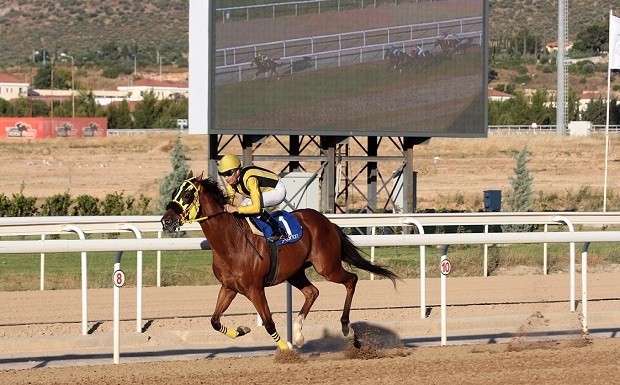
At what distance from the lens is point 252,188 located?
25.6ft

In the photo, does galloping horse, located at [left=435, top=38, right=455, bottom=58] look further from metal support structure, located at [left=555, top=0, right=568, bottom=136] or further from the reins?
metal support structure, located at [left=555, top=0, right=568, bottom=136]

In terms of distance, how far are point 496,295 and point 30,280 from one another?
554 cm

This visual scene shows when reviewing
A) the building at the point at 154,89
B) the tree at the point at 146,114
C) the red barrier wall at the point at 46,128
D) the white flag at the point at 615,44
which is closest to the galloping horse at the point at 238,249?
the white flag at the point at 615,44

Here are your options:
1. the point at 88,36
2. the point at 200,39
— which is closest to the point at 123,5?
the point at 88,36

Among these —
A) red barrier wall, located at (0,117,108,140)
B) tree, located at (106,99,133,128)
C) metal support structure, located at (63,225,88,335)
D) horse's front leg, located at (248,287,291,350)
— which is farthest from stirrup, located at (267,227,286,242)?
tree, located at (106,99,133,128)

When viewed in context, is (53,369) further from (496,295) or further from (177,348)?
(496,295)

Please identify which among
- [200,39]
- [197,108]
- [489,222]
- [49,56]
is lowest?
[489,222]

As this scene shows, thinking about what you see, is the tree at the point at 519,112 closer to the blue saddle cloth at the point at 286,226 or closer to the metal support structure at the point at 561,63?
the metal support structure at the point at 561,63

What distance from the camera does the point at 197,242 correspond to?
7.95m

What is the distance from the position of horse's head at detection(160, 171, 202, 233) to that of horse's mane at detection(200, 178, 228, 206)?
76mm

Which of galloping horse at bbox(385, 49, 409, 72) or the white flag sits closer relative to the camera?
galloping horse at bbox(385, 49, 409, 72)

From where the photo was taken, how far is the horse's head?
730 cm

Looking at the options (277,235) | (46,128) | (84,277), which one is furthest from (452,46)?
(46,128)

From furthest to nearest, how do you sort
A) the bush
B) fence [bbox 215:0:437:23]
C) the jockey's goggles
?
the bush → fence [bbox 215:0:437:23] → the jockey's goggles
